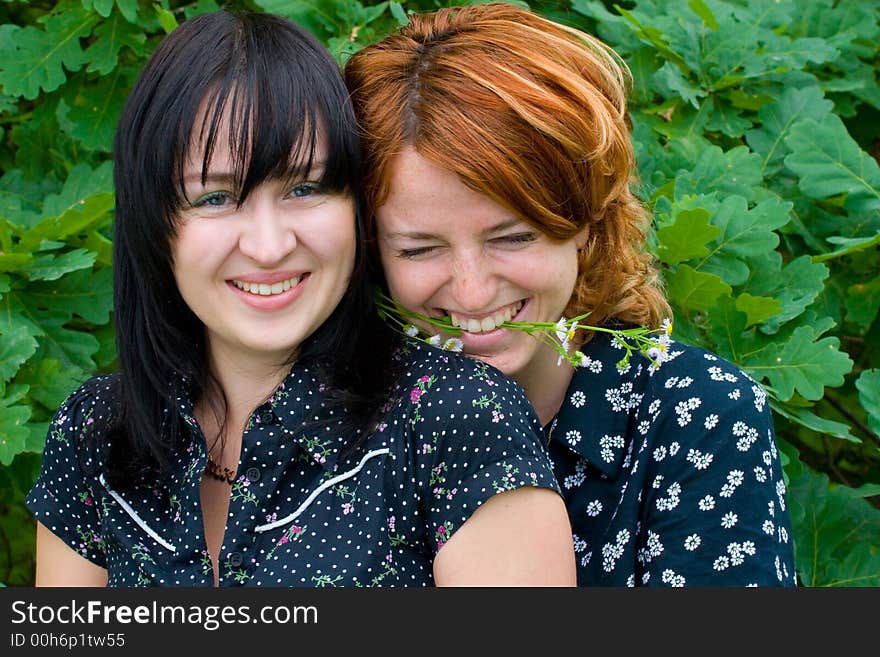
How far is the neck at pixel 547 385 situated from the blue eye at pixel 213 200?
0.74m

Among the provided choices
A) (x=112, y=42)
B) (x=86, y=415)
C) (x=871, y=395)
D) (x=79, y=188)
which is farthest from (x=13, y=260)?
(x=871, y=395)

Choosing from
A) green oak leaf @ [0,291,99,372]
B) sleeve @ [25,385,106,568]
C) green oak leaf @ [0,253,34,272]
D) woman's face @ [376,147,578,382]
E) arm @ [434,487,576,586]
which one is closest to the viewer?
arm @ [434,487,576,586]

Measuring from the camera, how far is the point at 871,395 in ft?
8.47

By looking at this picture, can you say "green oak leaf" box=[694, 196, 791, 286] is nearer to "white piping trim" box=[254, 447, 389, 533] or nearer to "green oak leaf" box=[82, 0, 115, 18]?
"white piping trim" box=[254, 447, 389, 533]

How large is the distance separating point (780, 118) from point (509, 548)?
1382mm

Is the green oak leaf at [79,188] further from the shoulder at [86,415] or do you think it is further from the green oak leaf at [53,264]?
the shoulder at [86,415]

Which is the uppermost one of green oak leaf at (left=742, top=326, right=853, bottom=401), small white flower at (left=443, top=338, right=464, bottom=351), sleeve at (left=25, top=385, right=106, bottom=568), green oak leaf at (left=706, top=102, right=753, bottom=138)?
green oak leaf at (left=706, top=102, right=753, bottom=138)

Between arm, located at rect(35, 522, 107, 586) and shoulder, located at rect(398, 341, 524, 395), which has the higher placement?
shoulder, located at rect(398, 341, 524, 395)

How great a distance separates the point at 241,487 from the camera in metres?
2.10

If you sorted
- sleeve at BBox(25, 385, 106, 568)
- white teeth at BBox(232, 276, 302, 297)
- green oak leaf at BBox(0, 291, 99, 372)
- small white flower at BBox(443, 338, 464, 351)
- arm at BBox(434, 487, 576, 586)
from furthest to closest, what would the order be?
green oak leaf at BBox(0, 291, 99, 372), sleeve at BBox(25, 385, 106, 568), small white flower at BBox(443, 338, 464, 351), white teeth at BBox(232, 276, 302, 297), arm at BBox(434, 487, 576, 586)

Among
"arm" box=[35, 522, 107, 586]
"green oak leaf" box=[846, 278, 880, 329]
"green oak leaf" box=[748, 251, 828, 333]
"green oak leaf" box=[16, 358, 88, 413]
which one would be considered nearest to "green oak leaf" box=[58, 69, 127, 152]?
"green oak leaf" box=[16, 358, 88, 413]

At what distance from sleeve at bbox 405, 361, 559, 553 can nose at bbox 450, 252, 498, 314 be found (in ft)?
0.59

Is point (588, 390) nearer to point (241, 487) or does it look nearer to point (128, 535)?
point (241, 487)

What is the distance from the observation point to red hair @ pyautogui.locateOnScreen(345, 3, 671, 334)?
211 cm
